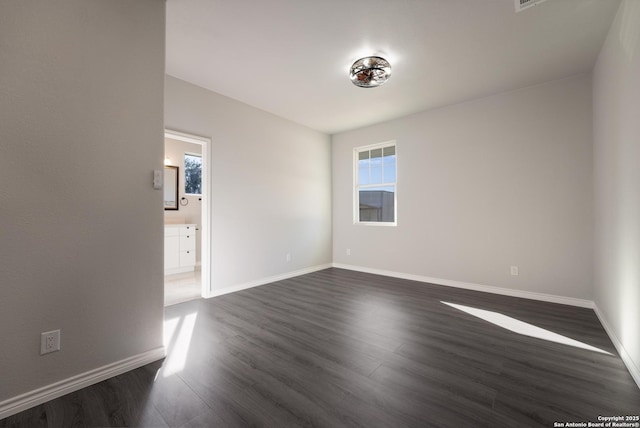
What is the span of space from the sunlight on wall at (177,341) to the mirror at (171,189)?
10.5 feet

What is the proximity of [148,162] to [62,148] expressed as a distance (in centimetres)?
46

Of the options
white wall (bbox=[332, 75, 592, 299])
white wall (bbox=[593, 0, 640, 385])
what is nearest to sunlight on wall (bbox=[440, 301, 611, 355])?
white wall (bbox=[593, 0, 640, 385])

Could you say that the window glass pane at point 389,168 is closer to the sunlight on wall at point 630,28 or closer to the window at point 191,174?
the sunlight on wall at point 630,28

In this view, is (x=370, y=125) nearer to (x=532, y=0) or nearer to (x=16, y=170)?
(x=532, y=0)

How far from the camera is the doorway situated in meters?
3.51

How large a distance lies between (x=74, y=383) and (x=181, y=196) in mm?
4385

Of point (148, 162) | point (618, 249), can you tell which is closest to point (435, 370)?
point (618, 249)

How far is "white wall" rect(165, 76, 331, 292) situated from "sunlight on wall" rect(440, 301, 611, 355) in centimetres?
279

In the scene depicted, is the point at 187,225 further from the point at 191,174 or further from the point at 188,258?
the point at 191,174

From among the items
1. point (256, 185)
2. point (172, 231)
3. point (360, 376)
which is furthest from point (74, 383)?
point (172, 231)

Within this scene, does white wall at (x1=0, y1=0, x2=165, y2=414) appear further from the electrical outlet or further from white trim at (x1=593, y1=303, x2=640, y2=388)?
white trim at (x1=593, y1=303, x2=640, y2=388)

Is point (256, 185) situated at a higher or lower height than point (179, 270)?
higher

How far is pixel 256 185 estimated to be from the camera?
4105mm

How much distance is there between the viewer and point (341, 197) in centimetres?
543
